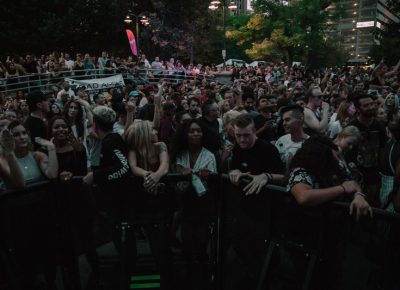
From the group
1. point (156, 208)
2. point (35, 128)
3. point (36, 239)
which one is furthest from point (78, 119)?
point (156, 208)

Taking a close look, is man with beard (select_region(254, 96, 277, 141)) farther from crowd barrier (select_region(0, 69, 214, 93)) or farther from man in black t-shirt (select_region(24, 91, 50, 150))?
crowd barrier (select_region(0, 69, 214, 93))

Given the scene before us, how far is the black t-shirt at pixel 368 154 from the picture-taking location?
500 cm

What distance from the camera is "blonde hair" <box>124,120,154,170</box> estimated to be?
4.11 meters

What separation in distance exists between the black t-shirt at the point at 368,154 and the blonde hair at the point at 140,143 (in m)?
2.55

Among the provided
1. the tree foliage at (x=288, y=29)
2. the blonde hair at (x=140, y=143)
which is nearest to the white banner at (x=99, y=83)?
the blonde hair at (x=140, y=143)

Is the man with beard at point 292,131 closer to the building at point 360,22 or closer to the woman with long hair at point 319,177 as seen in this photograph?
the woman with long hair at point 319,177

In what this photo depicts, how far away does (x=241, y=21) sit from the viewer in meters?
69.9

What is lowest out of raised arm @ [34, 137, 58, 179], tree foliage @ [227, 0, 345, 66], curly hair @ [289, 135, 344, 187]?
raised arm @ [34, 137, 58, 179]

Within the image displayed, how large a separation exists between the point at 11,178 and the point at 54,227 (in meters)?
0.59

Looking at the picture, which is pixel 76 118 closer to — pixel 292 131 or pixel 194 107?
pixel 194 107

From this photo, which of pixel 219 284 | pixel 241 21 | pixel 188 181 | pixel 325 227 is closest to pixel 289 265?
pixel 325 227

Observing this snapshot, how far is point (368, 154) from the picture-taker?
16.8 feet

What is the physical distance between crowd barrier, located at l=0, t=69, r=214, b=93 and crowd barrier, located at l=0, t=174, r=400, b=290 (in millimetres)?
14126

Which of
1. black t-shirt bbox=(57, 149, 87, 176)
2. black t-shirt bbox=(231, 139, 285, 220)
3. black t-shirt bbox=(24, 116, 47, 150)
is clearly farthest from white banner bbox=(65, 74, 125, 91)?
black t-shirt bbox=(231, 139, 285, 220)
